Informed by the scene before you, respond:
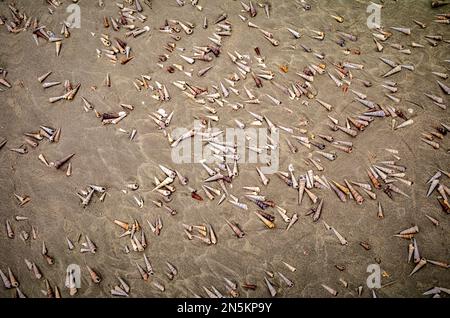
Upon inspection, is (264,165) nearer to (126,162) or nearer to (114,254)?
(126,162)

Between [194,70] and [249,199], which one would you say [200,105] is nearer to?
[194,70]

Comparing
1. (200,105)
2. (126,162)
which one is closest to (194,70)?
(200,105)

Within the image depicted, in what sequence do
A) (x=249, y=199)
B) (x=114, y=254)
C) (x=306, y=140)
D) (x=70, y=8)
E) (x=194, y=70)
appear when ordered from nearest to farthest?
→ 1. (x=114, y=254)
2. (x=249, y=199)
3. (x=306, y=140)
4. (x=194, y=70)
5. (x=70, y=8)

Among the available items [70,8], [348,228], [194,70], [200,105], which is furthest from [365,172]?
[70,8]
